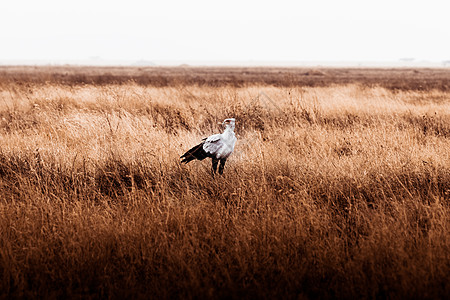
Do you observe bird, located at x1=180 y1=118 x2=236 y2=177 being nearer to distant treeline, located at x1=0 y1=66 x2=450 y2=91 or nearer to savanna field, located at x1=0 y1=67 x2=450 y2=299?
savanna field, located at x1=0 y1=67 x2=450 y2=299

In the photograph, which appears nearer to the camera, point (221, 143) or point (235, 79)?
point (221, 143)

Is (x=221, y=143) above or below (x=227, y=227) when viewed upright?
above

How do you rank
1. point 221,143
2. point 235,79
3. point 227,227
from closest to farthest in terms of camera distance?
point 227,227
point 221,143
point 235,79

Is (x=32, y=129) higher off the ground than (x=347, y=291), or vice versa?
(x=32, y=129)

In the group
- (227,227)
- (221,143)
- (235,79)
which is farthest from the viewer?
(235,79)

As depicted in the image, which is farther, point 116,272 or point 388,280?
point 116,272

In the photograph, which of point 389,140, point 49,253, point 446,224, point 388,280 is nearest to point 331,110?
point 389,140

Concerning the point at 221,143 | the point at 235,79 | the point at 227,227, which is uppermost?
the point at 235,79

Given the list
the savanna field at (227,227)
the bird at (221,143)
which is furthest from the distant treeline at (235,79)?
the bird at (221,143)

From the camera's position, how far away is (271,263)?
238cm

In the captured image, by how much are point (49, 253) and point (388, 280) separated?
2.33 meters

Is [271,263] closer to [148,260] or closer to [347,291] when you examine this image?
[347,291]

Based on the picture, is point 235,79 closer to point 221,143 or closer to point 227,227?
point 221,143

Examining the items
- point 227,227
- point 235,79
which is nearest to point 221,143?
point 227,227
